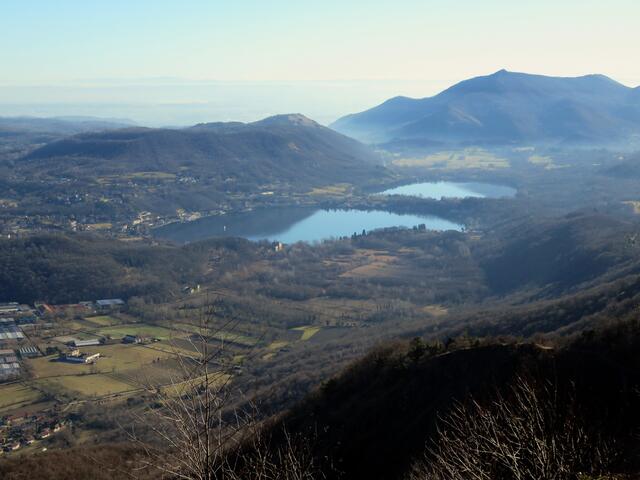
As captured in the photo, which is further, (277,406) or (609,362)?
(277,406)

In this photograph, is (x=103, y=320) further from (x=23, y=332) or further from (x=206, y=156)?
(x=206, y=156)

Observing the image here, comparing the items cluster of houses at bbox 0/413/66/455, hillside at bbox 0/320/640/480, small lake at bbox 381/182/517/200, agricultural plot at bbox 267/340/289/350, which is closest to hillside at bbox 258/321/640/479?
hillside at bbox 0/320/640/480

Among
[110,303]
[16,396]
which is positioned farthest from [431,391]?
[110,303]

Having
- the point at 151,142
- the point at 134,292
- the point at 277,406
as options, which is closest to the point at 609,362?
the point at 277,406

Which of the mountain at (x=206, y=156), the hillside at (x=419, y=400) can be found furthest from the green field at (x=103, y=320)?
the mountain at (x=206, y=156)

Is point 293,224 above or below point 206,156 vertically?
below

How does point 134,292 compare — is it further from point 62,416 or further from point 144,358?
point 62,416

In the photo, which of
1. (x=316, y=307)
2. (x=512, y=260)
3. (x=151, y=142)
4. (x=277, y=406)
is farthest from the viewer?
(x=151, y=142)
